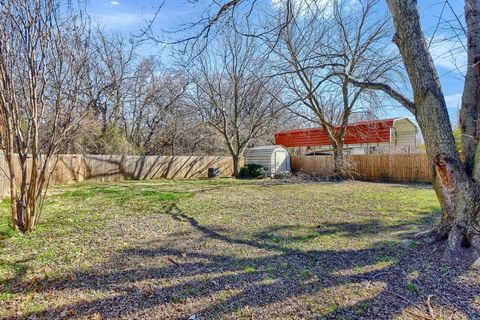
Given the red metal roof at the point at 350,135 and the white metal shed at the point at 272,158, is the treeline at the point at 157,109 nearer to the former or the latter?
the white metal shed at the point at 272,158

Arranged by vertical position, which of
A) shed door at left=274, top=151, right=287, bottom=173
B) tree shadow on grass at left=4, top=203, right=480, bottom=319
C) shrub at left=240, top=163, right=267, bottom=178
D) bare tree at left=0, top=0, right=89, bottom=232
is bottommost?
tree shadow on grass at left=4, top=203, right=480, bottom=319

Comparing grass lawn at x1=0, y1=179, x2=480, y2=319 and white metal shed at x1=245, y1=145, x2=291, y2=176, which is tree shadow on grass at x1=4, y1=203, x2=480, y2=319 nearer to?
grass lawn at x1=0, y1=179, x2=480, y2=319

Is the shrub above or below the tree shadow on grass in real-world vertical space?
above

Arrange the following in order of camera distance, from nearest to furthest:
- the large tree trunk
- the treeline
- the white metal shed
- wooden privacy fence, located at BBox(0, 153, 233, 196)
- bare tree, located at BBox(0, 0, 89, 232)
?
the large tree trunk, bare tree, located at BBox(0, 0, 89, 232), wooden privacy fence, located at BBox(0, 153, 233, 196), the white metal shed, the treeline

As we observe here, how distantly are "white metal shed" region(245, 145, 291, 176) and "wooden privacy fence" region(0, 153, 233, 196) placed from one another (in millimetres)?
1612

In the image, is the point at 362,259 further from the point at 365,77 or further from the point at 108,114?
the point at 108,114

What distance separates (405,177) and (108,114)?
50.2ft

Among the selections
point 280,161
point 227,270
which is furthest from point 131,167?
point 227,270

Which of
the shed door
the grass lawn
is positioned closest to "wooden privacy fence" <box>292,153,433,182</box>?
the shed door

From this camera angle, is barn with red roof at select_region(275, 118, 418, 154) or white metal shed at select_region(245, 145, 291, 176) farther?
white metal shed at select_region(245, 145, 291, 176)

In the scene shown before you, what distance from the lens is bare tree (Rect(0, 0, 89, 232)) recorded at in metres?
3.27

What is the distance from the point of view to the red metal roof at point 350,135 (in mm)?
14055

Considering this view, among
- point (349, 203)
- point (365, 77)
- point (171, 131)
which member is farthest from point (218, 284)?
point (171, 131)

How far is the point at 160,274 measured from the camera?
2592mm
